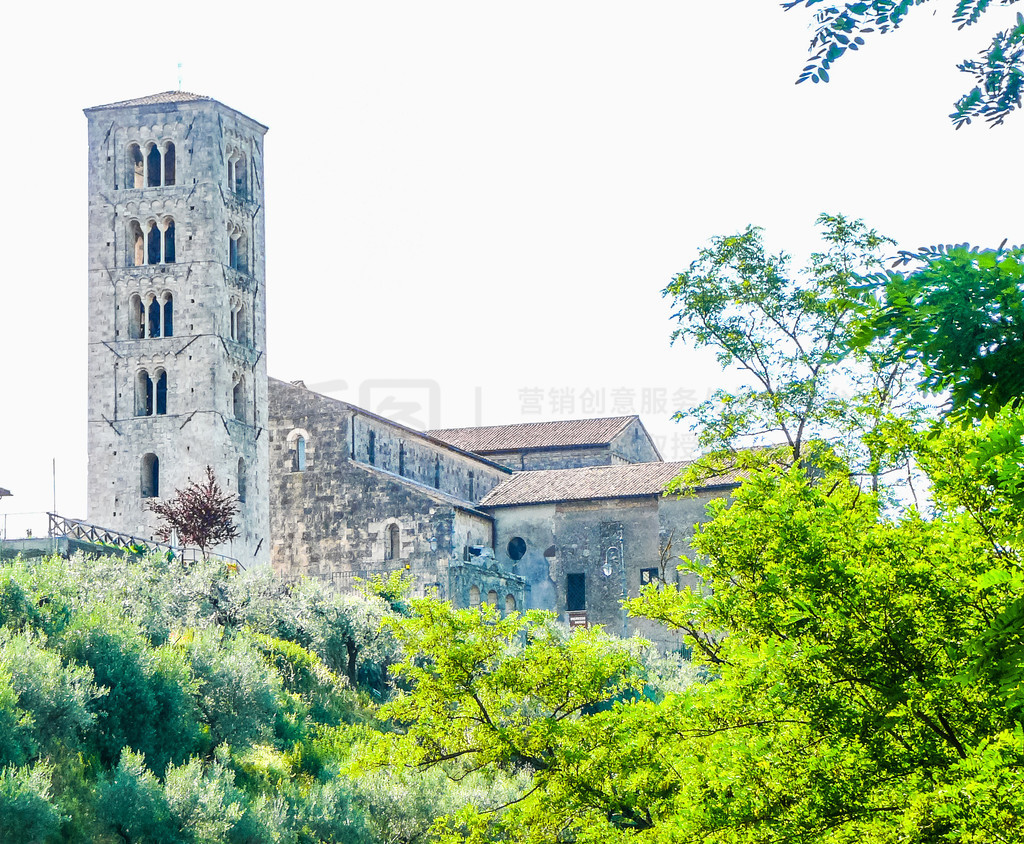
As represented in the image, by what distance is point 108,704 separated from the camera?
2544 centimetres

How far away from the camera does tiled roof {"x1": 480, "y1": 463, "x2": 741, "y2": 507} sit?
5094cm

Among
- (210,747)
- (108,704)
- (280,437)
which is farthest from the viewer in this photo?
(280,437)

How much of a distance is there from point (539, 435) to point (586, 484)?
10780mm

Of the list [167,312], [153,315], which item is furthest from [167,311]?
[153,315]

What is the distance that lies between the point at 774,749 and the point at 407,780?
53.7 ft

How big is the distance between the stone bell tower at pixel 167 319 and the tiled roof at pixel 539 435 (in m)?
15.6

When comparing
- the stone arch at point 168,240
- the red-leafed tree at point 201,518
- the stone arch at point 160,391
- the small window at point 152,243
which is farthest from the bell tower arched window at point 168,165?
the red-leafed tree at point 201,518

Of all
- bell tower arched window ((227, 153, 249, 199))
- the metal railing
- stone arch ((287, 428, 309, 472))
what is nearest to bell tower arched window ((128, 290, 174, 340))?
bell tower arched window ((227, 153, 249, 199))

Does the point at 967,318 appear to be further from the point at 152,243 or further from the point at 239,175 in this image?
the point at 239,175

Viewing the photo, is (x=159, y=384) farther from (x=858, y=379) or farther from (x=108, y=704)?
(x=858, y=379)

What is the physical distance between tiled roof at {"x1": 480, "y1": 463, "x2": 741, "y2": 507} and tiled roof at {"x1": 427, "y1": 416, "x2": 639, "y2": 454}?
6824 mm

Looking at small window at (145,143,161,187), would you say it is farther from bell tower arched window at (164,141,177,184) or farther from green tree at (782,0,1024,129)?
green tree at (782,0,1024,129)

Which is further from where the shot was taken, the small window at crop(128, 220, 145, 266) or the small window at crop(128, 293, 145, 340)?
the small window at crop(128, 220, 145, 266)

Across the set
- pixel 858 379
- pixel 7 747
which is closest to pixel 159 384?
pixel 7 747
